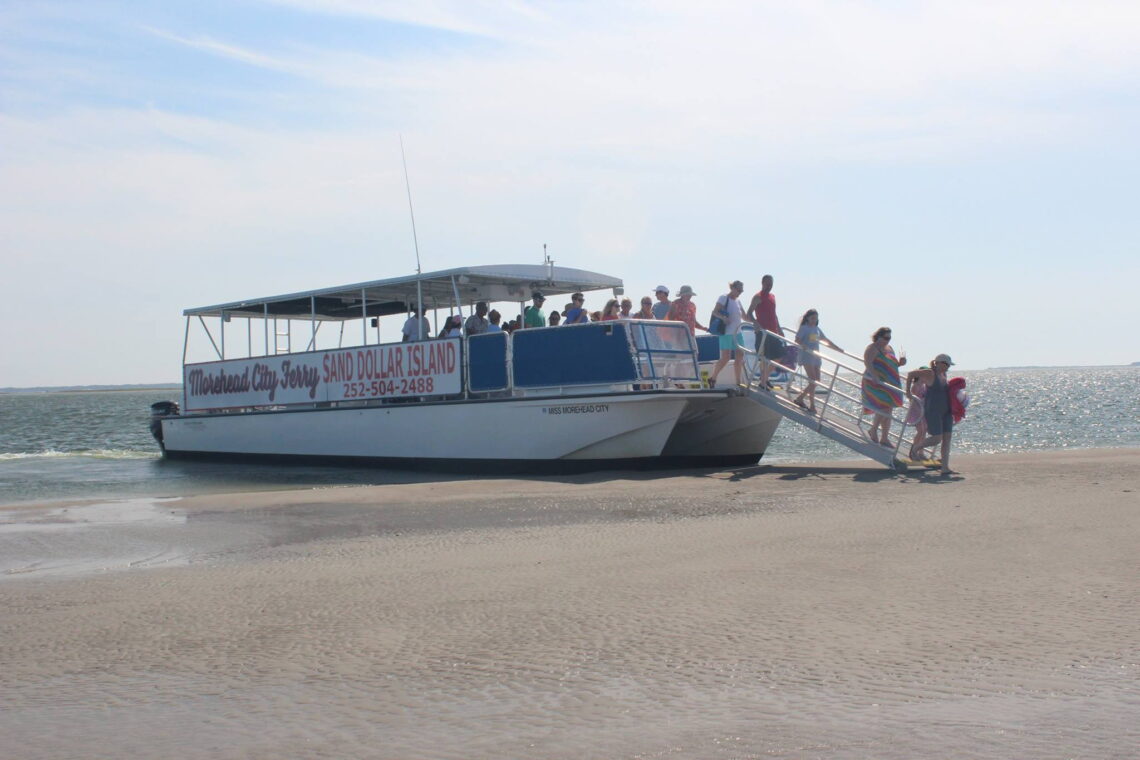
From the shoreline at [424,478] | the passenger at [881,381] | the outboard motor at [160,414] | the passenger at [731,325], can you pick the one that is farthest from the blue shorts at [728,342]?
the outboard motor at [160,414]

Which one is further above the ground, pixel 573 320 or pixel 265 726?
pixel 573 320

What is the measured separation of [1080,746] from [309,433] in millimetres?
20045

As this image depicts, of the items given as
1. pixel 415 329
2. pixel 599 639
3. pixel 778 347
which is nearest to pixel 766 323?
pixel 778 347

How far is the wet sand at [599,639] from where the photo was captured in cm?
409

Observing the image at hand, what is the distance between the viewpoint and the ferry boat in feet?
56.3

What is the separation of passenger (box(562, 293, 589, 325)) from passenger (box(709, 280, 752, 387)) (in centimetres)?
251

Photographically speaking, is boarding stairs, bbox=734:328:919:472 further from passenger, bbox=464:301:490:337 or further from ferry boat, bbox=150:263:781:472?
passenger, bbox=464:301:490:337

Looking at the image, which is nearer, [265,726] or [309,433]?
[265,726]

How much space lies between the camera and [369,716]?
4.38m

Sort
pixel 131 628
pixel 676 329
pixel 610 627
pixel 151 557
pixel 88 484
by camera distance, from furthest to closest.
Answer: pixel 88 484, pixel 676 329, pixel 151 557, pixel 131 628, pixel 610 627

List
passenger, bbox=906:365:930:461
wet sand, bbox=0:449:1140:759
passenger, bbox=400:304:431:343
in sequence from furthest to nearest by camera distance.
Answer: passenger, bbox=400:304:431:343, passenger, bbox=906:365:930:461, wet sand, bbox=0:449:1140:759

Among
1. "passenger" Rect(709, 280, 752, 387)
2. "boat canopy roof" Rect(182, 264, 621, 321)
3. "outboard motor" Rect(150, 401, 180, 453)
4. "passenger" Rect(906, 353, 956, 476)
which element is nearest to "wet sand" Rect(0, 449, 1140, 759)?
"passenger" Rect(906, 353, 956, 476)

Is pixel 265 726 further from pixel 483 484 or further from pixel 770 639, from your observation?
pixel 483 484

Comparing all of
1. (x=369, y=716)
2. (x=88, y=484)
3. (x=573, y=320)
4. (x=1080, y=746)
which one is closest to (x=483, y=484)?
(x=573, y=320)
